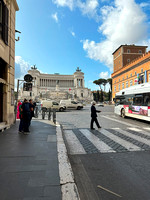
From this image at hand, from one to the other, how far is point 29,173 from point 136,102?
11181 mm

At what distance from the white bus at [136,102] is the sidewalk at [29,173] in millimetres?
8664

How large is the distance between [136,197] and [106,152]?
87.3 inches

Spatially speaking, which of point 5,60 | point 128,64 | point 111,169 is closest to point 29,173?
point 111,169

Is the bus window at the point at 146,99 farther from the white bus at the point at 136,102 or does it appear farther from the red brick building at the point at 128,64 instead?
the red brick building at the point at 128,64

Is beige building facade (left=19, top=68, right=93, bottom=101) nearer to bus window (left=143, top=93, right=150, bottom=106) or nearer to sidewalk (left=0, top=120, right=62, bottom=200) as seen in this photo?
bus window (left=143, top=93, right=150, bottom=106)

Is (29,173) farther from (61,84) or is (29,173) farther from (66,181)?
(61,84)

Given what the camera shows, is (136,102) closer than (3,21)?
No

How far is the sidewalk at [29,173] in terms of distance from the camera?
232 centimetres

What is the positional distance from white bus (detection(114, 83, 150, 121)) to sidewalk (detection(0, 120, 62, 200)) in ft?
28.4

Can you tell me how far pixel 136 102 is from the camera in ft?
40.0

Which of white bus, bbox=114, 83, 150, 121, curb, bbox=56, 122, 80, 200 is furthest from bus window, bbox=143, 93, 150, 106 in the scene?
curb, bbox=56, 122, 80, 200

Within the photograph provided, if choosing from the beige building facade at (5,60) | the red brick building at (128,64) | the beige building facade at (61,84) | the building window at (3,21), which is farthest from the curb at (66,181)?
the beige building facade at (61,84)

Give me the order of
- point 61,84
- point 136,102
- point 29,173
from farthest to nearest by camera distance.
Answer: point 61,84
point 136,102
point 29,173

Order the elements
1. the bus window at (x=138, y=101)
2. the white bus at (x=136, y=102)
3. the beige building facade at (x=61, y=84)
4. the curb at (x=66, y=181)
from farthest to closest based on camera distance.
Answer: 1. the beige building facade at (x=61, y=84)
2. the bus window at (x=138, y=101)
3. the white bus at (x=136, y=102)
4. the curb at (x=66, y=181)
